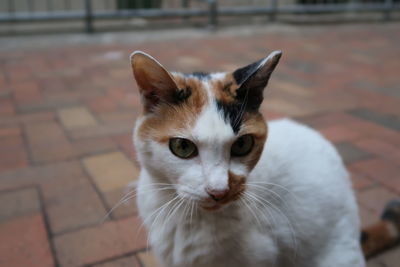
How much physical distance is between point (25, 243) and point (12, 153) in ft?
3.14

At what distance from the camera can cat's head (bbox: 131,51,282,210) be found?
1.15 m

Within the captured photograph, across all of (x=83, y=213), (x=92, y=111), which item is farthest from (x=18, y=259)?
(x=92, y=111)

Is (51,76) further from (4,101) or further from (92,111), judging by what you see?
(92,111)

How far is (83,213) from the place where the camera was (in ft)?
6.54

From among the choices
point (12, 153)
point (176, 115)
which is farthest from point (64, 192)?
point (176, 115)

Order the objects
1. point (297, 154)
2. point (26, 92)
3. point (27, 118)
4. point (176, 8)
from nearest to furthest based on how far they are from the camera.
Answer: point (297, 154)
point (27, 118)
point (26, 92)
point (176, 8)

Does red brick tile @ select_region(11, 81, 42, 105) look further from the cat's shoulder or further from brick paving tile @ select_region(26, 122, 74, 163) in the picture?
the cat's shoulder

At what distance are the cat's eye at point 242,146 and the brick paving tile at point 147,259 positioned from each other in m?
0.72

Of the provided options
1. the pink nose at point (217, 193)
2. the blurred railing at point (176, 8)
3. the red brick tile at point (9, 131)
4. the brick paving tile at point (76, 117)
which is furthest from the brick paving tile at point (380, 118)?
the blurred railing at point (176, 8)

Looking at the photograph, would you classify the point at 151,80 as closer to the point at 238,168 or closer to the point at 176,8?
the point at 238,168

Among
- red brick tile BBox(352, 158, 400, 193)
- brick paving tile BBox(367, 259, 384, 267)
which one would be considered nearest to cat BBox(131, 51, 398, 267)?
brick paving tile BBox(367, 259, 384, 267)

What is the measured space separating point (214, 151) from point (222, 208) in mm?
189

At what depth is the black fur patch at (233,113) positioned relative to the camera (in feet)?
3.92

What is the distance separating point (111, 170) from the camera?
2.39 m
